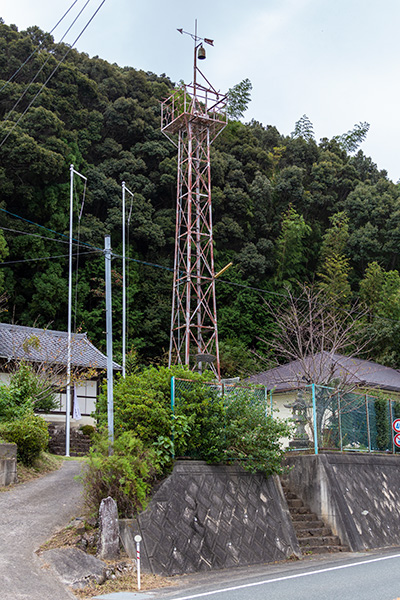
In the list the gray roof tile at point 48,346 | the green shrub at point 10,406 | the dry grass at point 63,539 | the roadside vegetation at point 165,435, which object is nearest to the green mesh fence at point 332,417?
the roadside vegetation at point 165,435

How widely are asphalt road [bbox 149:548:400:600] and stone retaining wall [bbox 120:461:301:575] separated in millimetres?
387

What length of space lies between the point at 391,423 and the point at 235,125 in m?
35.1

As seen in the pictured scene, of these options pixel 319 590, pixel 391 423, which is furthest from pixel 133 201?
pixel 319 590

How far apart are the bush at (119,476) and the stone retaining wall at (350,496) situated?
17.4 ft

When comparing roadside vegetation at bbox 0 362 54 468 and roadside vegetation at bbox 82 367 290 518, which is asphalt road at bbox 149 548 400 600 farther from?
roadside vegetation at bbox 0 362 54 468

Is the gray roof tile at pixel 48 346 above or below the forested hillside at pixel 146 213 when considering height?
below

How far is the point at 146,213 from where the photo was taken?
1436 inches

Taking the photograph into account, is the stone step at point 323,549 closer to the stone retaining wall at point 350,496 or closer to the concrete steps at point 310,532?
the concrete steps at point 310,532

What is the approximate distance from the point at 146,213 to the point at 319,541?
26.7 meters

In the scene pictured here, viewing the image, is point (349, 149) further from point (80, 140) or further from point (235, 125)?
point (80, 140)

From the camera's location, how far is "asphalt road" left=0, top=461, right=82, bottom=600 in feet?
25.3

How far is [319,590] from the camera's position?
25.9 ft

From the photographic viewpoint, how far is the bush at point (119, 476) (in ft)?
31.2

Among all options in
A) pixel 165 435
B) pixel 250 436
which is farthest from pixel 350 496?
pixel 165 435
